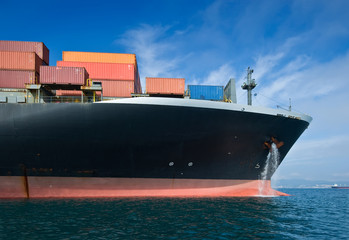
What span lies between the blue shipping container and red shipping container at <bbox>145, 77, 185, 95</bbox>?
137 cm

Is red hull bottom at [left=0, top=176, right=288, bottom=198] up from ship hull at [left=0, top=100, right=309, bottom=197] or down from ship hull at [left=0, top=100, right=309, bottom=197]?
down

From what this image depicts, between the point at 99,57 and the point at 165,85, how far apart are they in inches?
370

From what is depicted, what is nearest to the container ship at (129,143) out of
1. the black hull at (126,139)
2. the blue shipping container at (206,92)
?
the black hull at (126,139)

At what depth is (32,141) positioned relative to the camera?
18344mm

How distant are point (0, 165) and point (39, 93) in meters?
6.57

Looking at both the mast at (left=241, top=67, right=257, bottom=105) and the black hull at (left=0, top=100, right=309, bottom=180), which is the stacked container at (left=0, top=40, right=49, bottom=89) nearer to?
the black hull at (left=0, top=100, right=309, bottom=180)

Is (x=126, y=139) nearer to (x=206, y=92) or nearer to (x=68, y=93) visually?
(x=68, y=93)

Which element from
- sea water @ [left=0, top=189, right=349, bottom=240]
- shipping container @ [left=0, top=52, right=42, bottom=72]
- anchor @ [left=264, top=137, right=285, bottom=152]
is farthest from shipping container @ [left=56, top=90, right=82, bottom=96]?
anchor @ [left=264, top=137, right=285, bottom=152]

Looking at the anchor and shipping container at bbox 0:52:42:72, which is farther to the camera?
shipping container at bbox 0:52:42:72

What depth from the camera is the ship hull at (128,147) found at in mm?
18109

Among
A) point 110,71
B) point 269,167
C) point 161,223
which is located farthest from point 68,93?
point 269,167

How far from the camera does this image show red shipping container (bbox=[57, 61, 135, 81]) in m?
23.6

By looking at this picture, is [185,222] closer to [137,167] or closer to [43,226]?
[43,226]

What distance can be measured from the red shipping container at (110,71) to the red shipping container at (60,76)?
319 centimetres
